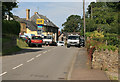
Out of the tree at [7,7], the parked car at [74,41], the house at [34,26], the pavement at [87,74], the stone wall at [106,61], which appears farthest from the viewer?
the house at [34,26]

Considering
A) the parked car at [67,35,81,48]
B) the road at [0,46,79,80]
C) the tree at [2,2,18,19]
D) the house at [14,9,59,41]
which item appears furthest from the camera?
the house at [14,9,59,41]

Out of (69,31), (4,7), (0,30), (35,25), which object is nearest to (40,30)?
(35,25)

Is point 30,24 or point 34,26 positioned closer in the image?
point 30,24

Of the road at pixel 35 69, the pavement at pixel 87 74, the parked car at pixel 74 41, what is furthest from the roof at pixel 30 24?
the pavement at pixel 87 74

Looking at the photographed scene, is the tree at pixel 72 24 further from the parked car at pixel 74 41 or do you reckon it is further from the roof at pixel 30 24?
the parked car at pixel 74 41

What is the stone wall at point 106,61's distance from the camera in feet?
44.0

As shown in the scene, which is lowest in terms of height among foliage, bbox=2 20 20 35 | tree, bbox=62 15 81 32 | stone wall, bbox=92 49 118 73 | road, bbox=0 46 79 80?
road, bbox=0 46 79 80

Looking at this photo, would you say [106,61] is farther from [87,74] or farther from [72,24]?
[72,24]

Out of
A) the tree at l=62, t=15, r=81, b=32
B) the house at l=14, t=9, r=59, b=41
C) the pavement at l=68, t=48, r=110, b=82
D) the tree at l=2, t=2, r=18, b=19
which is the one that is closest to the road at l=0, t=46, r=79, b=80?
the pavement at l=68, t=48, r=110, b=82

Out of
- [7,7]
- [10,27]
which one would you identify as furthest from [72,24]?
[7,7]

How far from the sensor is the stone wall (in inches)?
528

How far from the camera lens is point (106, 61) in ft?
44.1

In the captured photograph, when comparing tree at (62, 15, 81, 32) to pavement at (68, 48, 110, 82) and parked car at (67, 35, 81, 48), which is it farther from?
pavement at (68, 48, 110, 82)

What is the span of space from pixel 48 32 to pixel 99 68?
77.5 metres
